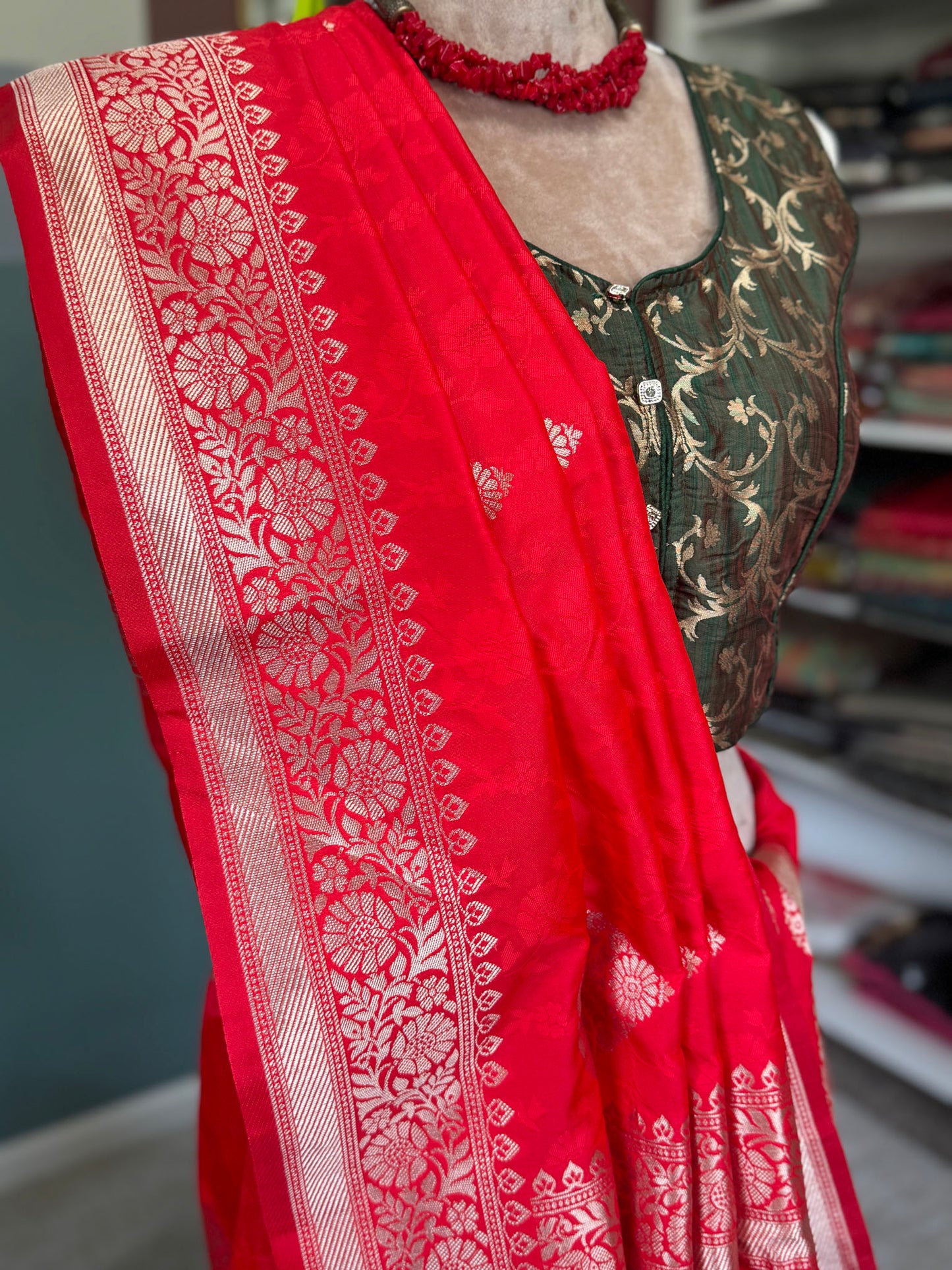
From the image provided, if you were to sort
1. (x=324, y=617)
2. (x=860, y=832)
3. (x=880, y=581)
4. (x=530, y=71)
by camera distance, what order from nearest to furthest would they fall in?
(x=324, y=617)
(x=530, y=71)
(x=880, y=581)
(x=860, y=832)

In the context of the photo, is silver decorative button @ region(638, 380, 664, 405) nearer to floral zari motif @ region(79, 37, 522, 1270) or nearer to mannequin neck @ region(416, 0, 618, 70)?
floral zari motif @ region(79, 37, 522, 1270)

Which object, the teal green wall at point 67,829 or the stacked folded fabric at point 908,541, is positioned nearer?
the teal green wall at point 67,829

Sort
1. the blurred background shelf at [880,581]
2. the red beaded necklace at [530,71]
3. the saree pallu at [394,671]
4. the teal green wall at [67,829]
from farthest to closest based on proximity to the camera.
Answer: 1. the blurred background shelf at [880,581]
2. the teal green wall at [67,829]
3. the red beaded necklace at [530,71]
4. the saree pallu at [394,671]

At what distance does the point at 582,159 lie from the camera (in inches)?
29.1

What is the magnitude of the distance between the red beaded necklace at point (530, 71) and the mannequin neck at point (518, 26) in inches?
0.4

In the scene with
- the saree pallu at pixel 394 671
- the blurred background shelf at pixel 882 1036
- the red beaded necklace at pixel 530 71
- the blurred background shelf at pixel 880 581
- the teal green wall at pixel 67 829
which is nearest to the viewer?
the saree pallu at pixel 394 671

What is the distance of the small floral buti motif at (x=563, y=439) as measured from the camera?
65 cm

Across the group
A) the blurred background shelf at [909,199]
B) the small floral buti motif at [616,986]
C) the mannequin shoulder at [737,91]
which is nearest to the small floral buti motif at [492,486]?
the small floral buti motif at [616,986]

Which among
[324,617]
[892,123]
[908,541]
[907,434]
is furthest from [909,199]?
[324,617]

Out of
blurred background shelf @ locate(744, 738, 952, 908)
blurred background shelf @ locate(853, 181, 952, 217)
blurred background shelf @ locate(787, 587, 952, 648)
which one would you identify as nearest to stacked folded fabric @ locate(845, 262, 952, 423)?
blurred background shelf @ locate(853, 181, 952, 217)

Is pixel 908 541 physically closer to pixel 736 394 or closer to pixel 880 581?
pixel 880 581

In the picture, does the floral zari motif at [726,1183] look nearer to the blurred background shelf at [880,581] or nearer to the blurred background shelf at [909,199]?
the blurred background shelf at [880,581]

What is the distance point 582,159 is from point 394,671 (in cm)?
38

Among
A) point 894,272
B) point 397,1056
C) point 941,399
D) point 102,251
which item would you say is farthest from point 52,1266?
point 894,272
